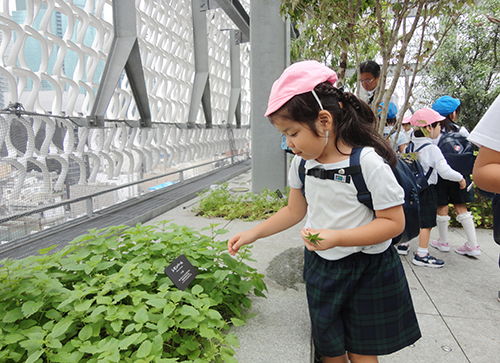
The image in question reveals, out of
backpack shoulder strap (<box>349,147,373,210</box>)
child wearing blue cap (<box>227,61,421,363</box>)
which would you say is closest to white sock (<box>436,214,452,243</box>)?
child wearing blue cap (<box>227,61,421,363</box>)

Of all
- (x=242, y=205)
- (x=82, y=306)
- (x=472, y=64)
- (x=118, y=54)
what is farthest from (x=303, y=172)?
(x=472, y=64)

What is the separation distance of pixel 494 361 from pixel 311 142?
1.83m

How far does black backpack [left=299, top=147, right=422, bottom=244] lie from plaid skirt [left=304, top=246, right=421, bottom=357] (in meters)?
0.20

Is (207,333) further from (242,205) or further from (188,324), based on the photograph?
(242,205)

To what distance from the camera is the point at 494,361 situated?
74.5 inches

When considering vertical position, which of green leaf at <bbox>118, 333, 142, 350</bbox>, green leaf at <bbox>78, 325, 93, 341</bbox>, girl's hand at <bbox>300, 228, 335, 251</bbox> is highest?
girl's hand at <bbox>300, 228, 335, 251</bbox>

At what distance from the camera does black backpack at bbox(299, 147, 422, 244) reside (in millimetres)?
1221

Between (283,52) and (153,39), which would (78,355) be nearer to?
(283,52)

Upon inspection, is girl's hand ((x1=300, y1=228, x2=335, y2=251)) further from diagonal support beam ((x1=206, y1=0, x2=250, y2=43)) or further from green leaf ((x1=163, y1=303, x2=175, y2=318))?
diagonal support beam ((x1=206, y1=0, x2=250, y2=43))

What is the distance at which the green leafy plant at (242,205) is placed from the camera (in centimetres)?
478

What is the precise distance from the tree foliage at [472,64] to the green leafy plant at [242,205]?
5.89m

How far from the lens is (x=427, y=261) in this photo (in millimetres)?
3170

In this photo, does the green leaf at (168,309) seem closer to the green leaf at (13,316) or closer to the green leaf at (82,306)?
the green leaf at (82,306)

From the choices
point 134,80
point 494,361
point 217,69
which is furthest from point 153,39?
point 494,361
